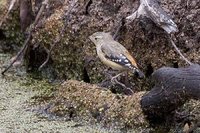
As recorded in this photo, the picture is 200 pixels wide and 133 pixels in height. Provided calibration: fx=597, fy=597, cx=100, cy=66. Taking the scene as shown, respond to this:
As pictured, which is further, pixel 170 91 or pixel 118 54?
pixel 118 54

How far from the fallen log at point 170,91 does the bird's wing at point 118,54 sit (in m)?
0.47

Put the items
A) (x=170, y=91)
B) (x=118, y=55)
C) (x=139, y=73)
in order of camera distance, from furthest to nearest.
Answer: (x=118, y=55) → (x=139, y=73) → (x=170, y=91)

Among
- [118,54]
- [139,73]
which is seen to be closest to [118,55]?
[118,54]

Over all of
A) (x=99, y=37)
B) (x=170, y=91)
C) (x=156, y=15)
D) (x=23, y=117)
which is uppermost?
(x=156, y=15)

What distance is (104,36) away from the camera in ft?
16.6

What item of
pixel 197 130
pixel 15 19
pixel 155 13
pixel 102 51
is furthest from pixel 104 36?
pixel 15 19

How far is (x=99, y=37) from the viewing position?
16.8ft

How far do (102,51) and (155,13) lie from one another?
0.60 meters

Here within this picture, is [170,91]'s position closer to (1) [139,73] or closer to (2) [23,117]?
(1) [139,73]

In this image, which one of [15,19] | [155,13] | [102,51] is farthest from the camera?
[15,19]

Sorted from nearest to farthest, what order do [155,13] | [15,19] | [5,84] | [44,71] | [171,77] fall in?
1. [171,77]
2. [155,13]
3. [5,84]
4. [44,71]
5. [15,19]

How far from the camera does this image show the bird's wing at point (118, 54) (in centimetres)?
470

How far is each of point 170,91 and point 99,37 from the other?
1252mm

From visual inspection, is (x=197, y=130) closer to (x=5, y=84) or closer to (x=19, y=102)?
(x=19, y=102)
